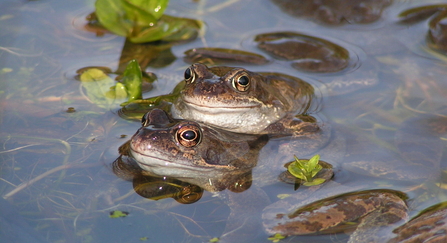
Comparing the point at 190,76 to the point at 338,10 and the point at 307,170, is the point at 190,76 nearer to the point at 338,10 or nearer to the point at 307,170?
the point at 307,170

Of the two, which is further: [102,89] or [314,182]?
[102,89]

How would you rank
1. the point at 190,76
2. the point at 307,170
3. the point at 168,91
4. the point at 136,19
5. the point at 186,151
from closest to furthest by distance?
1. the point at 186,151
2. the point at 307,170
3. the point at 190,76
4. the point at 168,91
5. the point at 136,19

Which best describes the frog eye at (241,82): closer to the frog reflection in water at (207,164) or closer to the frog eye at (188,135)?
the frog reflection in water at (207,164)

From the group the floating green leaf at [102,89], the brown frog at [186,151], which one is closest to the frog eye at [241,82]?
the brown frog at [186,151]

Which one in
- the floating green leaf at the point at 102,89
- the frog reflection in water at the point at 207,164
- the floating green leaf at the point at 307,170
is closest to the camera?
the frog reflection in water at the point at 207,164

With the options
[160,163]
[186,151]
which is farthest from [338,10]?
[160,163]

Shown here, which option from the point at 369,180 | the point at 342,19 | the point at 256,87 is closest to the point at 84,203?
the point at 256,87

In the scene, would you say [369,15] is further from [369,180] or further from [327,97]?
[369,180]

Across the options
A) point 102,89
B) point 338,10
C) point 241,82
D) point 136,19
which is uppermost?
point 338,10
